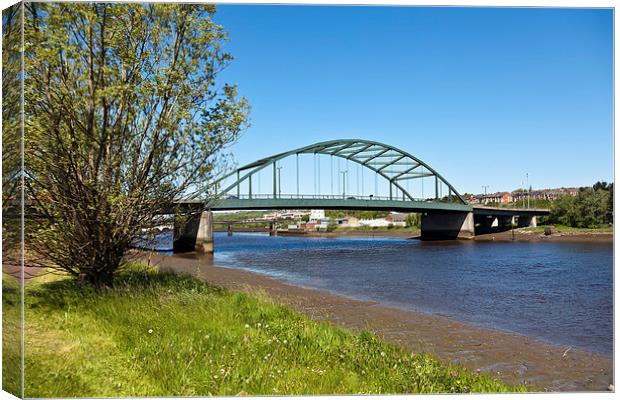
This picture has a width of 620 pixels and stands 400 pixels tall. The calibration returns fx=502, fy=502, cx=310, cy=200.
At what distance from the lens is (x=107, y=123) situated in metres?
7.23

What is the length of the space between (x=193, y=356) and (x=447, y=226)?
6453 centimetres

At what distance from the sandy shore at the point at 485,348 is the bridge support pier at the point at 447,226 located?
180 feet

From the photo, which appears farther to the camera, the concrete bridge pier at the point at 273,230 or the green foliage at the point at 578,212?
the concrete bridge pier at the point at 273,230

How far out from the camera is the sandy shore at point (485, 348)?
6676 mm

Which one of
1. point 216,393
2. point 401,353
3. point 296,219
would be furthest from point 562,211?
point 296,219

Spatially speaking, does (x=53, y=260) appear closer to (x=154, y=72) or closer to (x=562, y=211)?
(x=154, y=72)

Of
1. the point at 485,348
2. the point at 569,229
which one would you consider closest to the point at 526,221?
the point at 569,229

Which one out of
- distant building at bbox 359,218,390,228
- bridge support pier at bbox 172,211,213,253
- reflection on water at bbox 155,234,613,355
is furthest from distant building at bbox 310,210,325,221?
reflection on water at bbox 155,234,613,355

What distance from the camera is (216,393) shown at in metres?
4.63

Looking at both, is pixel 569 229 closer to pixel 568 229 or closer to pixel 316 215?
pixel 568 229

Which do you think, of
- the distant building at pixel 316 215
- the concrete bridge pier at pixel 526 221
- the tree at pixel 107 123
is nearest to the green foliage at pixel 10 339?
the tree at pixel 107 123

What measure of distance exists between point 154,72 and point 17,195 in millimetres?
3107

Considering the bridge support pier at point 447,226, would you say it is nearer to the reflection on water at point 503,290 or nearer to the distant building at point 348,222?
the reflection on water at point 503,290

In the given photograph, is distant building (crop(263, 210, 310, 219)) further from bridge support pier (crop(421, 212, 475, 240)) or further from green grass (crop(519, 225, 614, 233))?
green grass (crop(519, 225, 614, 233))
